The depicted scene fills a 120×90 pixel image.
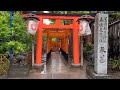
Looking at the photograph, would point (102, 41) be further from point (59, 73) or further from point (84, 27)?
point (59, 73)

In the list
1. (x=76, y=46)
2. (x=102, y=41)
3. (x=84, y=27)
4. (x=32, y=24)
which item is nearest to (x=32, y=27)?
(x=32, y=24)

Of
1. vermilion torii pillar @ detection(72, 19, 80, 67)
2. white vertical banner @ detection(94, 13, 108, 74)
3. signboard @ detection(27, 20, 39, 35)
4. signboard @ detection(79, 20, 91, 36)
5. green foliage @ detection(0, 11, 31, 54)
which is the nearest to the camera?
white vertical banner @ detection(94, 13, 108, 74)

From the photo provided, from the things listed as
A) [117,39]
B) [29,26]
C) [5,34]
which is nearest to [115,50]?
[117,39]

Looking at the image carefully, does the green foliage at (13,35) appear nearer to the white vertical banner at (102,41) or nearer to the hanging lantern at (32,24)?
the hanging lantern at (32,24)

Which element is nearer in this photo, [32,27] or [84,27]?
[32,27]

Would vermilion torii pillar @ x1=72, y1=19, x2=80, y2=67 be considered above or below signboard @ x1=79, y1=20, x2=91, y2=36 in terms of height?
below

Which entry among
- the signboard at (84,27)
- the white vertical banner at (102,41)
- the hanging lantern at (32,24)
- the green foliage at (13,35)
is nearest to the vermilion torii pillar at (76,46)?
the signboard at (84,27)

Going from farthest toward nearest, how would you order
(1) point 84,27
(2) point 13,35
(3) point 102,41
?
(2) point 13,35
(1) point 84,27
(3) point 102,41

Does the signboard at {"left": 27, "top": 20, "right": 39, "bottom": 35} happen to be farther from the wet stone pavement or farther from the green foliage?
the wet stone pavement

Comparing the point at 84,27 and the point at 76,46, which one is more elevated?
the point at 84,27

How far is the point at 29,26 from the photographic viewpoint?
14.0 meters

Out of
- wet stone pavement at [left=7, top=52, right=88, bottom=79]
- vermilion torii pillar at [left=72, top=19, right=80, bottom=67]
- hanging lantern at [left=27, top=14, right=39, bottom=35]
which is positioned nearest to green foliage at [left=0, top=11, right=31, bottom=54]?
hanging lantern at [left=27, top=14, right=39, bottom=35]
